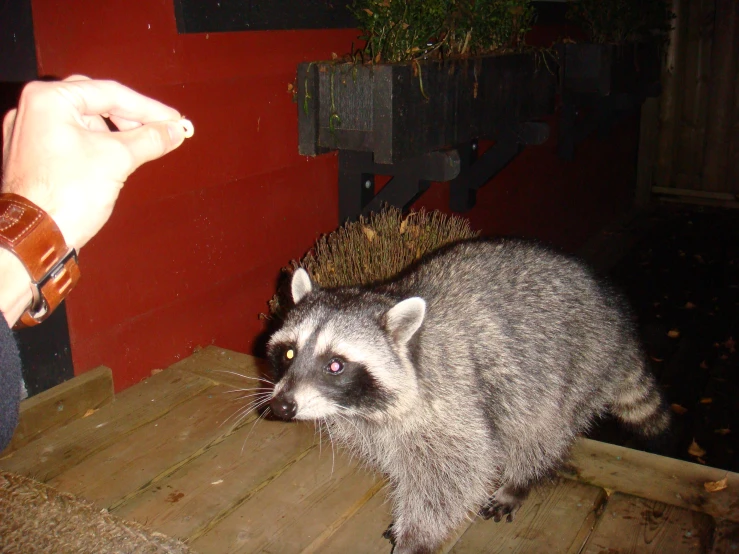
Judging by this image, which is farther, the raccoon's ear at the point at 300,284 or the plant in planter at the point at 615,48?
the plant in planter at the point at 615,48

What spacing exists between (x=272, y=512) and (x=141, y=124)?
1.33 meters

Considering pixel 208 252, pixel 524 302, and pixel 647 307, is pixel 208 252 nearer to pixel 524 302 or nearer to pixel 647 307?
pixel 524 302

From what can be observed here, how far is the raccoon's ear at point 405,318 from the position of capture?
7.27 feet

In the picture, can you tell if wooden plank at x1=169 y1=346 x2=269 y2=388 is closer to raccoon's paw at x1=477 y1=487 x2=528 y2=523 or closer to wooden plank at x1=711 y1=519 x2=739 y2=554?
raccoon's paw at x1=477 y1=487 x2=528 y2=523

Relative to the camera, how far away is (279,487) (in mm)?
2359

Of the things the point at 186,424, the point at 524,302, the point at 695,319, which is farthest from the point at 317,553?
the point at 695,319

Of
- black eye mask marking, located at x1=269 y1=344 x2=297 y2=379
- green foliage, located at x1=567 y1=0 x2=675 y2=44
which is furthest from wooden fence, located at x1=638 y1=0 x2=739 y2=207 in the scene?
black eye mask marking, located at x1=269 y1=344 x2=297 y2=379

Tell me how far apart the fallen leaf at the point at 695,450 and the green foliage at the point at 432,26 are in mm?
2462

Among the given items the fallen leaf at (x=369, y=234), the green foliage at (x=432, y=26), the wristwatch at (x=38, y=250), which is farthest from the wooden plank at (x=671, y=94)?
the wristwatch at (x=38, y=250)

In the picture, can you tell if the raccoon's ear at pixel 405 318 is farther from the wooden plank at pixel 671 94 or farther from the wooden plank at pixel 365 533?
the wooden plank at pixel 671 94

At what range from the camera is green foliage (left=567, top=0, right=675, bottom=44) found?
18.5 feet

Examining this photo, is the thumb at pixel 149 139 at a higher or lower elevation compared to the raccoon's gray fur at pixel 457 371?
higher

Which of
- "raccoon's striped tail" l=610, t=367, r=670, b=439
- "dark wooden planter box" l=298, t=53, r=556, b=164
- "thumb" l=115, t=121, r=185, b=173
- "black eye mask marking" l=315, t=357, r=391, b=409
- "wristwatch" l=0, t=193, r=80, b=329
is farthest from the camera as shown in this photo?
"dark wooden planter box" l=298, t=53, r=556, b=164

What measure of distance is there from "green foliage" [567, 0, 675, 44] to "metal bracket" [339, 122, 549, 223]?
5.74 ft
